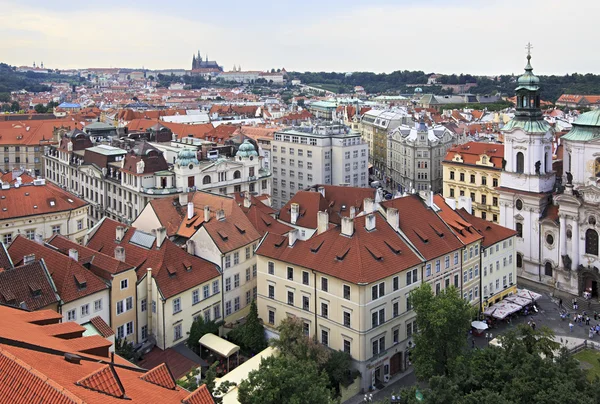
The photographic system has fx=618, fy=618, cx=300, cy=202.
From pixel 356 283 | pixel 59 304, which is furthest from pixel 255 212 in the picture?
pixel 59 304

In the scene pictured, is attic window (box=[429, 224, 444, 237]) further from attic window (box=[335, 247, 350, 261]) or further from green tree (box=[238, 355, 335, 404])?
green tree (box=[238, 355, 335, 404])

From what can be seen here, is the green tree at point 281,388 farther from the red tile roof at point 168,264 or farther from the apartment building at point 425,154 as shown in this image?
the apartment building at point 425,154

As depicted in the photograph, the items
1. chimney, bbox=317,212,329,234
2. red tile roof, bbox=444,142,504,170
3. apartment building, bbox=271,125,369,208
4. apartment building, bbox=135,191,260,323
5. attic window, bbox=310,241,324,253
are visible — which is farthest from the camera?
apartment building, bbox=271,125,369,208

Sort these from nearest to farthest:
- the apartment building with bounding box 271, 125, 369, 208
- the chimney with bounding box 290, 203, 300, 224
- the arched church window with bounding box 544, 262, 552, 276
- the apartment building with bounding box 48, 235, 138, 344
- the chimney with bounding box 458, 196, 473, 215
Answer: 1. the apartment building with bounding box 48, 235, 138, 344
2. the chimney with bounding box 290, 203, 300, 224
3. the chimney with bounding box 458, 196, 473, 215
4. the arched church window with bounding box 544, 262, 552, 276
5. the apartment building with bounding box 271, 125, 369, 208

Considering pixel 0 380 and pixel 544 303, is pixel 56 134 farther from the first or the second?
pixel 0 380

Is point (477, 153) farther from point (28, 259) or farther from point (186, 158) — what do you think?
point (28, 259)

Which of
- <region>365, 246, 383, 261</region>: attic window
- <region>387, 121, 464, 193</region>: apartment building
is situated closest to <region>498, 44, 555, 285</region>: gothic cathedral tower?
<region>365, 246, 383, 261</region>: attic window

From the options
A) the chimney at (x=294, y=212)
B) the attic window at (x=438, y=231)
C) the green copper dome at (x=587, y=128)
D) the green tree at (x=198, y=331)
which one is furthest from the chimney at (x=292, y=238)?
the green copper dome at (x=587, y=128)
